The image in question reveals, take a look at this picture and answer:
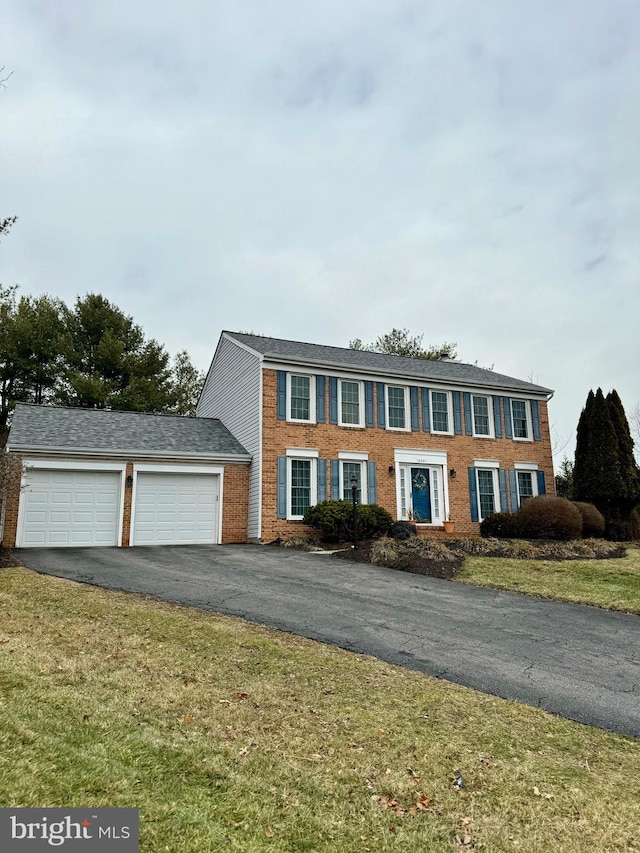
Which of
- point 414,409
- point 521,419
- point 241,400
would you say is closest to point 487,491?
point 521,419

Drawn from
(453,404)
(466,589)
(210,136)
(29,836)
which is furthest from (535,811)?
(453,404)

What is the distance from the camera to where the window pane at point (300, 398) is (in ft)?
59.1

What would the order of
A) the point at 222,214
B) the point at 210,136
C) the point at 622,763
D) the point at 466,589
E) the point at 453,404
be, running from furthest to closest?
the point at 453,404 < the point at 222,214 < the point at 210,136 < the point at 466,589 < the point at 622,763

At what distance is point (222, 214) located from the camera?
16469mm

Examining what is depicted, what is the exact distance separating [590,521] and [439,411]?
6116 millimetres

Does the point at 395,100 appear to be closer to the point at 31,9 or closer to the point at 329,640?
the point at 31,9

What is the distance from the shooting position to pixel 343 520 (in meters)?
16.2

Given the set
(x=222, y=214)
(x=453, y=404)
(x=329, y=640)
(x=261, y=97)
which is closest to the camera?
(x=329, y=640)

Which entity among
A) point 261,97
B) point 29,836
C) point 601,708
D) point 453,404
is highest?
point 261,97

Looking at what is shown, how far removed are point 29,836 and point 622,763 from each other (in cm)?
381

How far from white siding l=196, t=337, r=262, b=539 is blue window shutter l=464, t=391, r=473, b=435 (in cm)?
792

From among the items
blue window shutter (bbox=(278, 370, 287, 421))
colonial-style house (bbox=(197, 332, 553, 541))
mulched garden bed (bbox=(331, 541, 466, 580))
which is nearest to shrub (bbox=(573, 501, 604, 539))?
colonial-style house (bbox=(197, 332, 553, 541))

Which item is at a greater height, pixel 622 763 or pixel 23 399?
pixel 23 399
